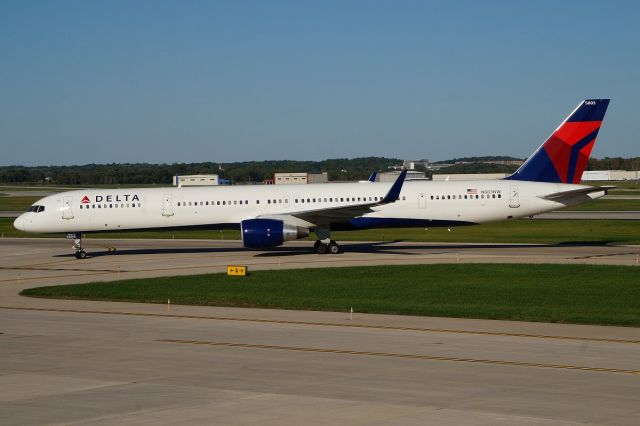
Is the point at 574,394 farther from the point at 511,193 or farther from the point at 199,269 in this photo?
the point at 511,193

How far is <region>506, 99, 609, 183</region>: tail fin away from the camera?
5019cm

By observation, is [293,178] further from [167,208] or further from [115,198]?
[167,208]

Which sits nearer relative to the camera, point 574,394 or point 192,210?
point 574,394

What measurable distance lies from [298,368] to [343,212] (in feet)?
90.8

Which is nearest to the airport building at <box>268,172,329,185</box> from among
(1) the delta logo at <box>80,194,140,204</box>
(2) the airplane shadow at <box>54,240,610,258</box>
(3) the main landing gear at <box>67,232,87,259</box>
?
(2) the airplane shadow at <box>54,240,610,258</box>

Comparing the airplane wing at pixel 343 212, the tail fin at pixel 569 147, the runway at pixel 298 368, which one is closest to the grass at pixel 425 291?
the runway at pixel 298 368

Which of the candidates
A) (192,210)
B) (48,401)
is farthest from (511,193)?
(48,401)

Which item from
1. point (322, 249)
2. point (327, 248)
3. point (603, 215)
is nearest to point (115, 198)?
point (322, 249)

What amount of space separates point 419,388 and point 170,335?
9.86 meters

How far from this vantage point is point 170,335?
2547 cm

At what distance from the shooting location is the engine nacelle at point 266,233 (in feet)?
152

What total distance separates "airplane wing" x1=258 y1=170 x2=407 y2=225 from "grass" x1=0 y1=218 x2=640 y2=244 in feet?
37.5

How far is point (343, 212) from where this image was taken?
1877 inches

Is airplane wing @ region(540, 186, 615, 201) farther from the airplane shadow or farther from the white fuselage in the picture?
the airplane shadow
